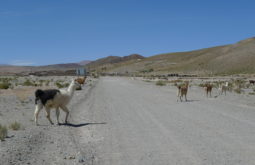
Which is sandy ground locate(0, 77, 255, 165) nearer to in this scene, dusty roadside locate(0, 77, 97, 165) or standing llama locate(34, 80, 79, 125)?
dusty roadside locate(0, 77, 97, 165)

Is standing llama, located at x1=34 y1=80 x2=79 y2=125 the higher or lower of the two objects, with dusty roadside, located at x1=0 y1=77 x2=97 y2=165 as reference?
higher

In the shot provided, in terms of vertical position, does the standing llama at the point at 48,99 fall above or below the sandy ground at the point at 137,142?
above

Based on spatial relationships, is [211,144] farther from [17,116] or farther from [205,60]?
[205,60]

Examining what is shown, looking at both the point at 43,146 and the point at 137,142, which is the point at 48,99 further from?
the point at 137,142

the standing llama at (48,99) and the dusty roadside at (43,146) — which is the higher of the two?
the standing llama at (48,99)

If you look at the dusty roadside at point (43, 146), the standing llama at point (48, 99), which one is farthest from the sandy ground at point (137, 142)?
the standing llama at point (48, 99)

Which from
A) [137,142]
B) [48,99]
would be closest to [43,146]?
[137,142]

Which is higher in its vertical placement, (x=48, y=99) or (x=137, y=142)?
(x=48, y=99)

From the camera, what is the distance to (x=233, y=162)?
25.8 ft

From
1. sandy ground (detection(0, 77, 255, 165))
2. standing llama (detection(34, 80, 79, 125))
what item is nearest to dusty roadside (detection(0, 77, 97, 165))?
sandy ground (detection(0, 77, 255, 165))

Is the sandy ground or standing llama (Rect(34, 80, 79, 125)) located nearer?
the sandy ground

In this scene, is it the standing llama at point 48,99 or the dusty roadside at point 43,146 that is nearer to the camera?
the dusty roadside at point 43,146

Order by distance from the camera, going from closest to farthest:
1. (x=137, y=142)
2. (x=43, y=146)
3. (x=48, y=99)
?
1. (x=43, y=146)
2. (x=137, y=142)
3. (x=48, y=99)

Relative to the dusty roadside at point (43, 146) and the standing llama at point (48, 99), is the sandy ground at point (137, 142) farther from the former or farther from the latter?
the standing llama at point (48, 99)
